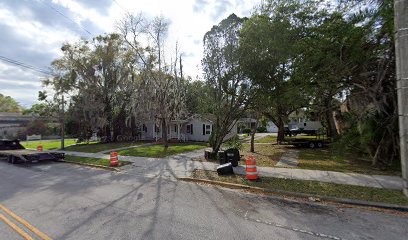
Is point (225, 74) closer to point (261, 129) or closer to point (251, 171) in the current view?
point (251, 171)

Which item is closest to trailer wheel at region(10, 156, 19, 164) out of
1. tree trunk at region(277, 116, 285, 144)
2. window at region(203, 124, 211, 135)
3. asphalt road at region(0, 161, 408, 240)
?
asphalt road at region(0, 161, 408, 240)

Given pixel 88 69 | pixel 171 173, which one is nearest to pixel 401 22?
pixel 171 173

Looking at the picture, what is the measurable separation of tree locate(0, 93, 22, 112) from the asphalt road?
7356 cm

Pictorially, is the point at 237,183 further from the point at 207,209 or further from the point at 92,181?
the point at 92,181

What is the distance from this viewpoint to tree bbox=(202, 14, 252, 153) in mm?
11641

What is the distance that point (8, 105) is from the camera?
6088cm

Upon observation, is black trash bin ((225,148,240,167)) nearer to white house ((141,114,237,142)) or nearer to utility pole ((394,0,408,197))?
utility pole ((394,0,408,197))

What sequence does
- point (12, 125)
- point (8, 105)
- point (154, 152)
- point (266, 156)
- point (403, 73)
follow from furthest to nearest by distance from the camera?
point (8, 105)
point (12, 125)
point (154, 152)
point (266, 156)
point (403, 73)

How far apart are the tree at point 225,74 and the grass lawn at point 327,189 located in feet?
16.9

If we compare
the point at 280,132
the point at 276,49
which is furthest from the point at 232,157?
the point at 280,132

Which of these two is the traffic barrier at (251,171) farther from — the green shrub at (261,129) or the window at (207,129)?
the green shrub at (261,129)

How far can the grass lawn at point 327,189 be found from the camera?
5.74 meters

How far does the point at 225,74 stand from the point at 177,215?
877cm

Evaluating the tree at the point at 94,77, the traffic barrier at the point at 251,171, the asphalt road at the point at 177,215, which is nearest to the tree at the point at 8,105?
the tree at the point at 94,77
